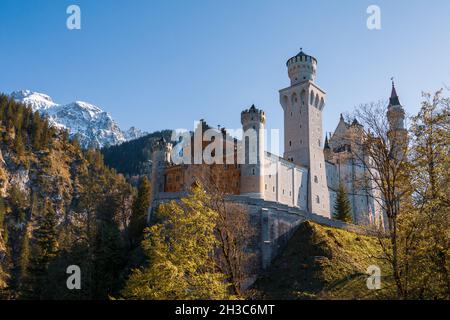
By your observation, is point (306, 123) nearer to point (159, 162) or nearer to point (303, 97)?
point (303, 97)

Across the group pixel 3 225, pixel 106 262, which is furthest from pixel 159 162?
pixel 3 225

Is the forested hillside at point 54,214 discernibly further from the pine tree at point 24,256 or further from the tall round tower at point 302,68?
the tall round tower at point 302,68

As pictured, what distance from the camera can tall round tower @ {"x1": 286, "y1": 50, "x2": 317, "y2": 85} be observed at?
69.7 meters

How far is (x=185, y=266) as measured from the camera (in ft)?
83.3

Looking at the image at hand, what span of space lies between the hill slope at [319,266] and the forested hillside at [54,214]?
1500 centimetres

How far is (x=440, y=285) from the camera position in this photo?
20.4 metres

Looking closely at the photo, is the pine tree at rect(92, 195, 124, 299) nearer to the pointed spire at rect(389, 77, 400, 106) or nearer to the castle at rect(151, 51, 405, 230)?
the castle at rect(151, 51, 405, 230)

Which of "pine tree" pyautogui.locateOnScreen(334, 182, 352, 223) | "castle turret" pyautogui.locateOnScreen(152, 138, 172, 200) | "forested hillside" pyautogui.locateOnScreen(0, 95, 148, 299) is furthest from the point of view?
"pine tree" pyautogui.locateOnScreen(334, 182, 352, 223)

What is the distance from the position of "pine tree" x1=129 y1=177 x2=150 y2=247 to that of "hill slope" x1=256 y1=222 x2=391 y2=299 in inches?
661

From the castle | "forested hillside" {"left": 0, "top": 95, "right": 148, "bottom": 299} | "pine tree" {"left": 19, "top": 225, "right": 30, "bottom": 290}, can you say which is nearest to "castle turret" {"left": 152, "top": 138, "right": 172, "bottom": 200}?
the castle

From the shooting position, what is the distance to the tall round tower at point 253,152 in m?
57.1

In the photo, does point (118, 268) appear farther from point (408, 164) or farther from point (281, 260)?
point (408, 164)
